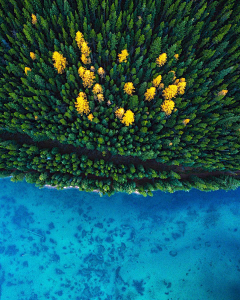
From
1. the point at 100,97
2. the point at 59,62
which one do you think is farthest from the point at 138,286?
the point at 59,62

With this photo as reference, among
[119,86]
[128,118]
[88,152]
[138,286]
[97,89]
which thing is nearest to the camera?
[97,89]

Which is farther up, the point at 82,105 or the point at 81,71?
the point at 81,71

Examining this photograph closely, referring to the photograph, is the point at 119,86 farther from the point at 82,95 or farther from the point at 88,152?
the point at 88,152

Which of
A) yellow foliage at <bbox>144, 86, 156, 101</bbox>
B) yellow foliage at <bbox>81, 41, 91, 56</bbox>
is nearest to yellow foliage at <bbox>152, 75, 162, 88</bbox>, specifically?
yellow foliage at <bbox>144, 86, 156, 101</bbox>

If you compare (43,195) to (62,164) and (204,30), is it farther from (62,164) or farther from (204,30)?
(204,30)

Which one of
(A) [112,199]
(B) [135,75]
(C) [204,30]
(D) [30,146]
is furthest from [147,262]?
(C) [204,30]

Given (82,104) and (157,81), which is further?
(157,81)

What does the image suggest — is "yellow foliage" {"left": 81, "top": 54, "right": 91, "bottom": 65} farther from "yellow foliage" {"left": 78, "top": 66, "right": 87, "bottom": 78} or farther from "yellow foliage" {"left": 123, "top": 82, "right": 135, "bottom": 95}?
"yellow foliage" {"left": 123, "top": 82, "right": 135, "bottom": 95}
